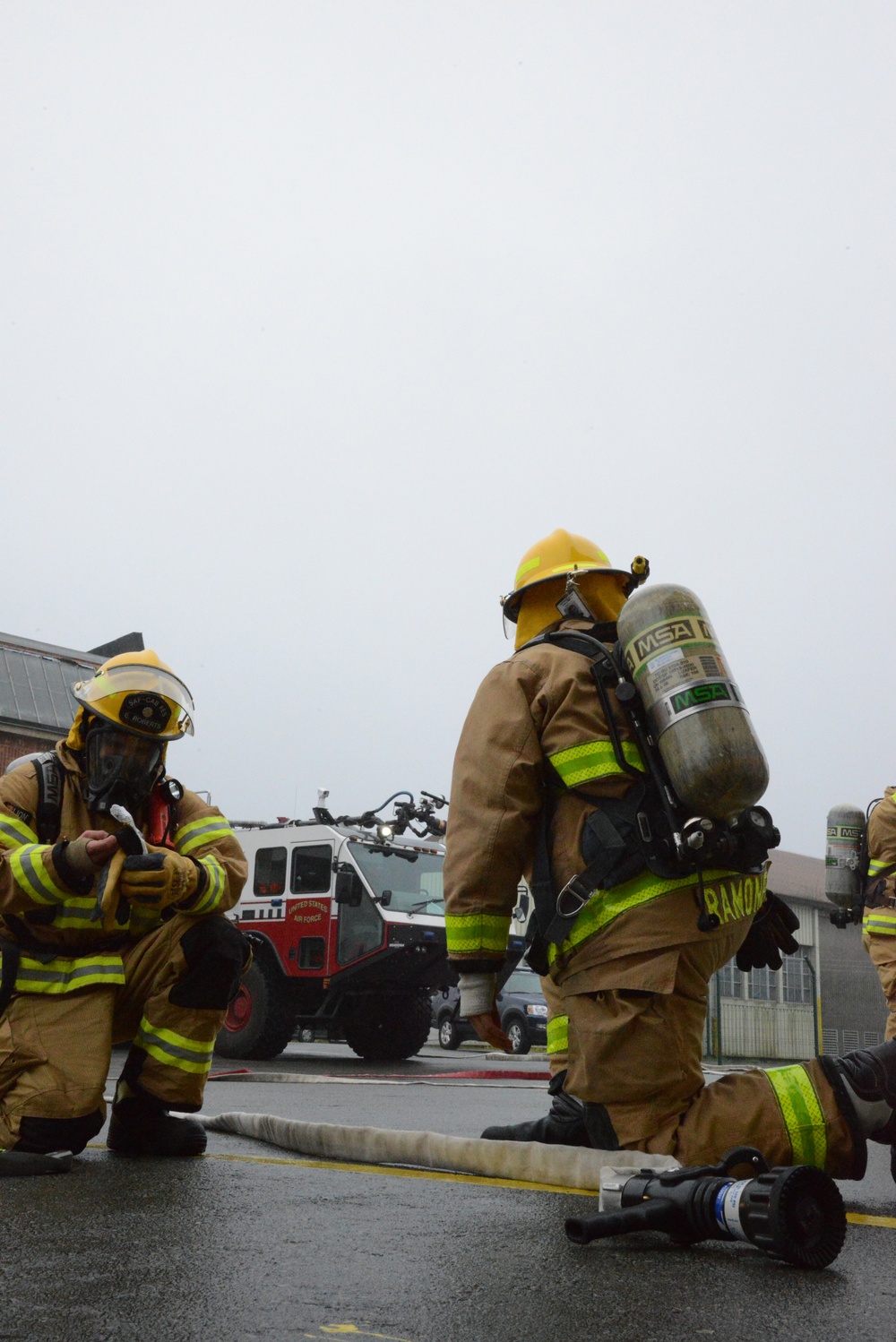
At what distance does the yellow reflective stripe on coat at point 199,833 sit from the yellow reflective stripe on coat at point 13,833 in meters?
0.47

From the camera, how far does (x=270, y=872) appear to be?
45.6ft

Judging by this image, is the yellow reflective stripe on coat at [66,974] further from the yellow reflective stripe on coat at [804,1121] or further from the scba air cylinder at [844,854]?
the scba air cylinder at [844,854]

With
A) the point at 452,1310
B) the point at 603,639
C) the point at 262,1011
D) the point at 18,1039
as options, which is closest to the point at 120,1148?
the point at 18,1039

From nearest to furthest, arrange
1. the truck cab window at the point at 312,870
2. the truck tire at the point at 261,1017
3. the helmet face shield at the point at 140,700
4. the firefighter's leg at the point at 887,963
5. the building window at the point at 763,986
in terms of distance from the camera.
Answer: the helmet face shield at the point at 140,700, the firefighter's leg at the point at 887,963, the truck tire at the point at 261,1017, the truck cab window at the point at 312,870, the building window at the point at 763,986

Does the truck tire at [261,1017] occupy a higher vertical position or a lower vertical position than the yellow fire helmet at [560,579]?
lower

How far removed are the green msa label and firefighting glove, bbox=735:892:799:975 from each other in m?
0.75

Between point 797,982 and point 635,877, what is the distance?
20.8m

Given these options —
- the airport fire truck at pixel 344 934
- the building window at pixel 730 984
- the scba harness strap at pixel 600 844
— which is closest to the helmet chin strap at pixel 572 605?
the scba harness strap at pixel 600 844

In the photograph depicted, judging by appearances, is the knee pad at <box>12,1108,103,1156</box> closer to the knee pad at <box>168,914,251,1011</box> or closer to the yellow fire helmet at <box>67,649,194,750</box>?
the knee pad at <box>168,914,251,1011</box>

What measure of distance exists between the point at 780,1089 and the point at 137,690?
2132 mm

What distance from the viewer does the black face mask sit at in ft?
12.3

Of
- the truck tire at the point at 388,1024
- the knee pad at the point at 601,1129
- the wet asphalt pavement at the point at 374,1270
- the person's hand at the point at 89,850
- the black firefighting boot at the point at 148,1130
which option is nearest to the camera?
the wet asphalt pavement at the point at 374,1270

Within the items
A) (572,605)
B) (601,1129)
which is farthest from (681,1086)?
(572,605)

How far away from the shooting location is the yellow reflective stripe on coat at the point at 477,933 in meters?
3.06
